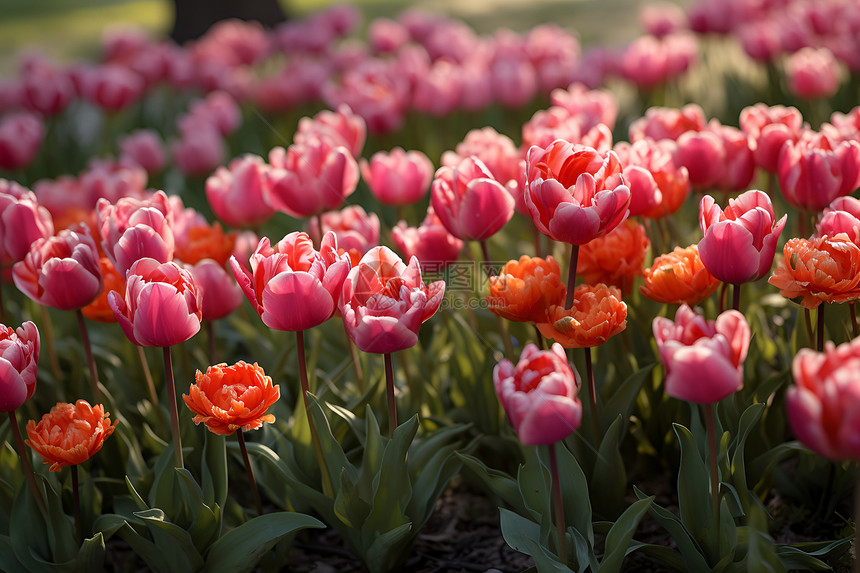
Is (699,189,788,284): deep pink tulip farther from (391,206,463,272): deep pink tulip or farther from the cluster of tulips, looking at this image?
(391,206,463,272): deep pink tulip

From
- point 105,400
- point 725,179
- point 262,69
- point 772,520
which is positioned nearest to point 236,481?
point 105,400

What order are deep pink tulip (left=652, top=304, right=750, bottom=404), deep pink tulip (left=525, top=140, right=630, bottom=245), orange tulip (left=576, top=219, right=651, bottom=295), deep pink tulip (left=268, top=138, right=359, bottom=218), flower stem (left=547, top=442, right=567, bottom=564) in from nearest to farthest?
deep pink tulip (left=652, top=304, right=750, bottom=404) → flower stem (left=547, top=442, right=567, bottom=564) → deep pink tulip (left=525, top=140, right=630, bottom=245) → orange tulip (left=576, top=219, right=651, bottom=295) → deep pink tulip (left=268, top=138, right=359, bottom=218)

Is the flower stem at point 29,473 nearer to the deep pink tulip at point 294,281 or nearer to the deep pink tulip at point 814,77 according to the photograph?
the deep pink tulip at point 294,281

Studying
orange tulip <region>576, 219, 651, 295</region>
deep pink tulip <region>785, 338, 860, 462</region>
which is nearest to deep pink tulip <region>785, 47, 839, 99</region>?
orange tulip <region>576, 219, 651, 295</region>

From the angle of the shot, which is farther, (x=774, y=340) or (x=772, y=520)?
(x=774, y=340)

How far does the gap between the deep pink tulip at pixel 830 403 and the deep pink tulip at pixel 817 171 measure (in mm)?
853

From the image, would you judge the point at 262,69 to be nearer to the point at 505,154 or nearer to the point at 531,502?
the point at 505,154

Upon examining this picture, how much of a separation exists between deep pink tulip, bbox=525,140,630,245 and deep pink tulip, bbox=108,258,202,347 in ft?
2.46

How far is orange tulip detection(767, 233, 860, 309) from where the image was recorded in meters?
1.60

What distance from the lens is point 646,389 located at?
2123 millimetres

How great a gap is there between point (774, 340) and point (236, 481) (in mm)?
1680

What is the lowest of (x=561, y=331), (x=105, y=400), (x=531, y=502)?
(x=105, y=400)

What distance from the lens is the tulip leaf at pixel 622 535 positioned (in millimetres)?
1562

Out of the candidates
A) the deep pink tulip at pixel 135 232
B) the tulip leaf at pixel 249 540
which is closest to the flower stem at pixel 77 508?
the tulip leaf at pixel 249 540
